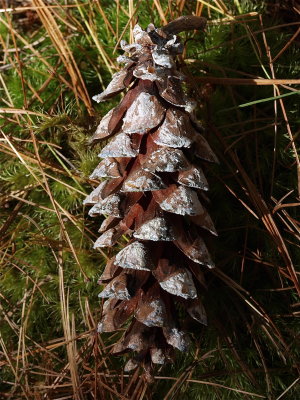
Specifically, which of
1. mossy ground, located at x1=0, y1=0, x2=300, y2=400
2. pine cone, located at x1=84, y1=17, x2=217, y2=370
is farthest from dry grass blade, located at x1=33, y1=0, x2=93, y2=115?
pine cone, located at x1=84, y1=17, x2=217, y2=370

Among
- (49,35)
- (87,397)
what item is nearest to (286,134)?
(49,35)

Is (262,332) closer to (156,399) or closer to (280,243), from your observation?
(280,243)

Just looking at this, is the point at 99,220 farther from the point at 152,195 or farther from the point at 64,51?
the point at 64,51

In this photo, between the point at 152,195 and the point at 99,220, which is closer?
the point at 152,195

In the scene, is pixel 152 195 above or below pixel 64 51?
below

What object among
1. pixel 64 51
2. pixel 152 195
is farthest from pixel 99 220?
pixel 64 51

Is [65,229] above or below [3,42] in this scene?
below
